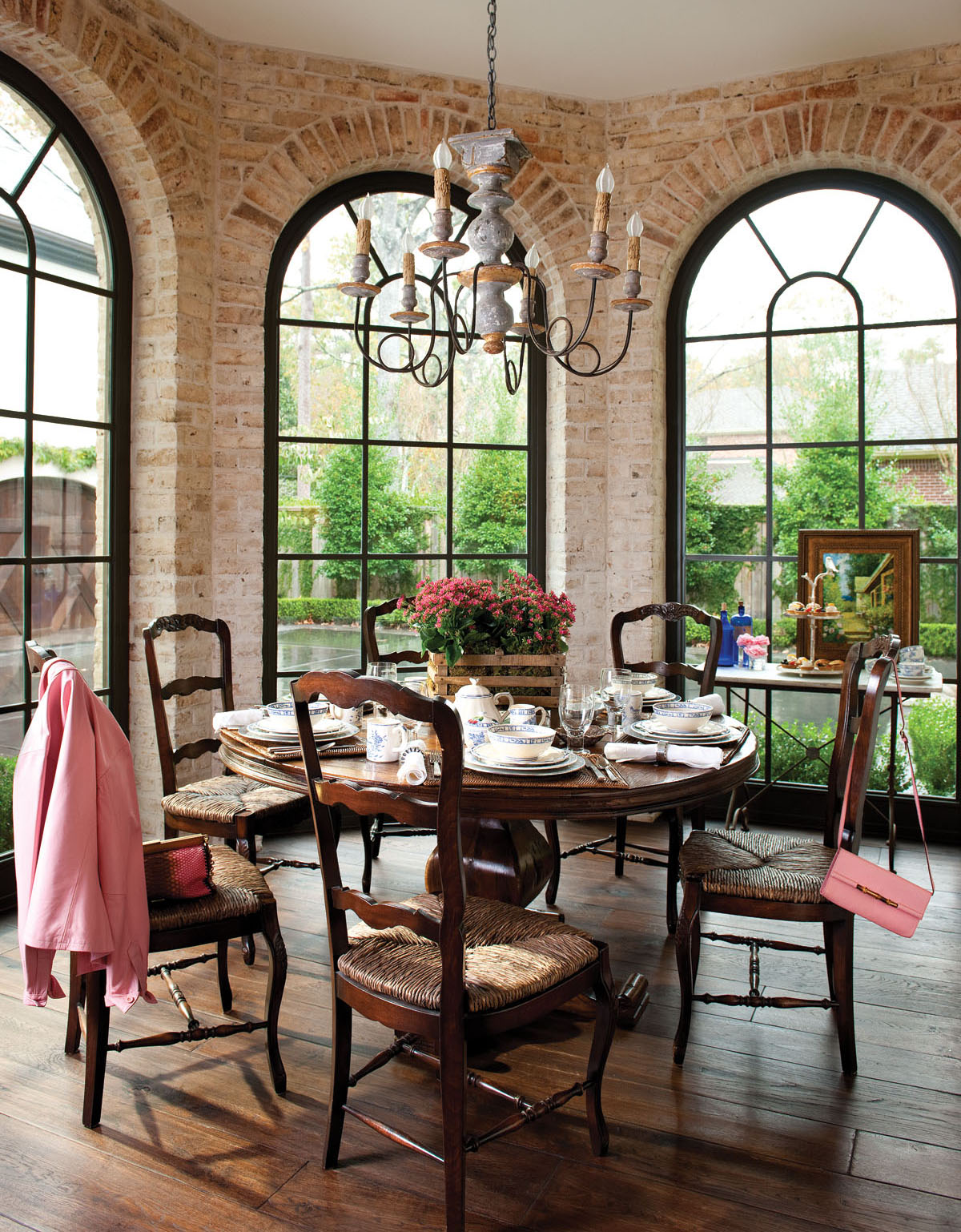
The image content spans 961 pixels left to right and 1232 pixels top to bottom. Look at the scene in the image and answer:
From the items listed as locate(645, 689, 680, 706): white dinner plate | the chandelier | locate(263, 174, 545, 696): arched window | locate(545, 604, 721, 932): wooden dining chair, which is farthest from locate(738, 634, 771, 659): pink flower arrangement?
the chandelier

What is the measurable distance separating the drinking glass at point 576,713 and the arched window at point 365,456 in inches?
79.5

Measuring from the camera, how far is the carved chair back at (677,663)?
3602 mm

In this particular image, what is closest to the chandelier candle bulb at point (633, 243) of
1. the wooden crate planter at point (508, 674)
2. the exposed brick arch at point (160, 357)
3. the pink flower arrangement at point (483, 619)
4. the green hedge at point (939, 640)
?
the pink flower arrangement at point (483, 619)

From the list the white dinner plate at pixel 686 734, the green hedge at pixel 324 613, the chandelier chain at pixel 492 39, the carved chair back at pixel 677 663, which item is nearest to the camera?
the white dinner plate at pixel 686 734

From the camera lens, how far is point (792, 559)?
178 inches

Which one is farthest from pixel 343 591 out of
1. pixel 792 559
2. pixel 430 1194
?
pixel 430 1194

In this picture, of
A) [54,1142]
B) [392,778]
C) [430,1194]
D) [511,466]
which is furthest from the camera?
[511,466]

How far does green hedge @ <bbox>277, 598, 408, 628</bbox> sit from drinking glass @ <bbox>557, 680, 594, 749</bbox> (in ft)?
6.07

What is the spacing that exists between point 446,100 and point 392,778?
3392 mm

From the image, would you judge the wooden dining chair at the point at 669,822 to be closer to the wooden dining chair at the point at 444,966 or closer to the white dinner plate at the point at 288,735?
the white dinner plate at the point at 288,735

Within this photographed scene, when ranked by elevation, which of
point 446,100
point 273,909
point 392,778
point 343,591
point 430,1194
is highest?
point 446,100

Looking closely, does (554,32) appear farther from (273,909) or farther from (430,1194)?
(430,1194)

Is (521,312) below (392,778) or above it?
above

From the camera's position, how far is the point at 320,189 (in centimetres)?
427
